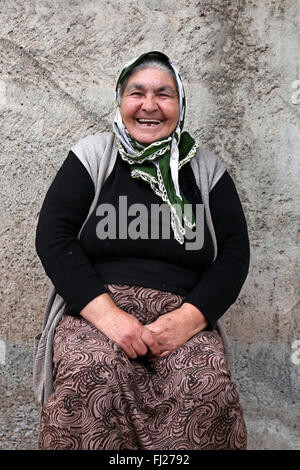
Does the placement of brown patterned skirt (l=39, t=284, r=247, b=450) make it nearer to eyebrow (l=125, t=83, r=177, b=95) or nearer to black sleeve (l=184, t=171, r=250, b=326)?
black sleeve (l=184, t=171, r=250, b=326)

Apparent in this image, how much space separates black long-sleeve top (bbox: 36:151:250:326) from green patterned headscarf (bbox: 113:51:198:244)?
45mm

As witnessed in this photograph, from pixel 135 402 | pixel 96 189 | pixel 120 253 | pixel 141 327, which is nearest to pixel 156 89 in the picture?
pixel 96 189

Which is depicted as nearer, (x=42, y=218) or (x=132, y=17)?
(x=42, y=218)

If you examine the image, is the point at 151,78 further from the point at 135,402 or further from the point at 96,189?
the point at 135,402

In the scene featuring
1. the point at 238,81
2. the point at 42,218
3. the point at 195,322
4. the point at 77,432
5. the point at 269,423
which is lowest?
the point at 269,423

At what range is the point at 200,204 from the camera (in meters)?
2.50

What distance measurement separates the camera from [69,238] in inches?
93.4

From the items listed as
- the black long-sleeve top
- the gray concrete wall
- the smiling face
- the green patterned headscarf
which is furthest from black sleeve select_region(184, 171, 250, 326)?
the gray concrete wall

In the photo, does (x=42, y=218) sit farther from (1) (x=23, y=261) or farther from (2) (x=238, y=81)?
(2) (x=238, y=81)

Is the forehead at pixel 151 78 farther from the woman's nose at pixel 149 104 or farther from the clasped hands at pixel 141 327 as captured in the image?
the clasped hands at pixel 141 327

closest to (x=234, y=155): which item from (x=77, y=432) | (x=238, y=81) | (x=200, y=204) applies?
(x=238, y=81)

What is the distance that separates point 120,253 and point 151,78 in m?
0.65
